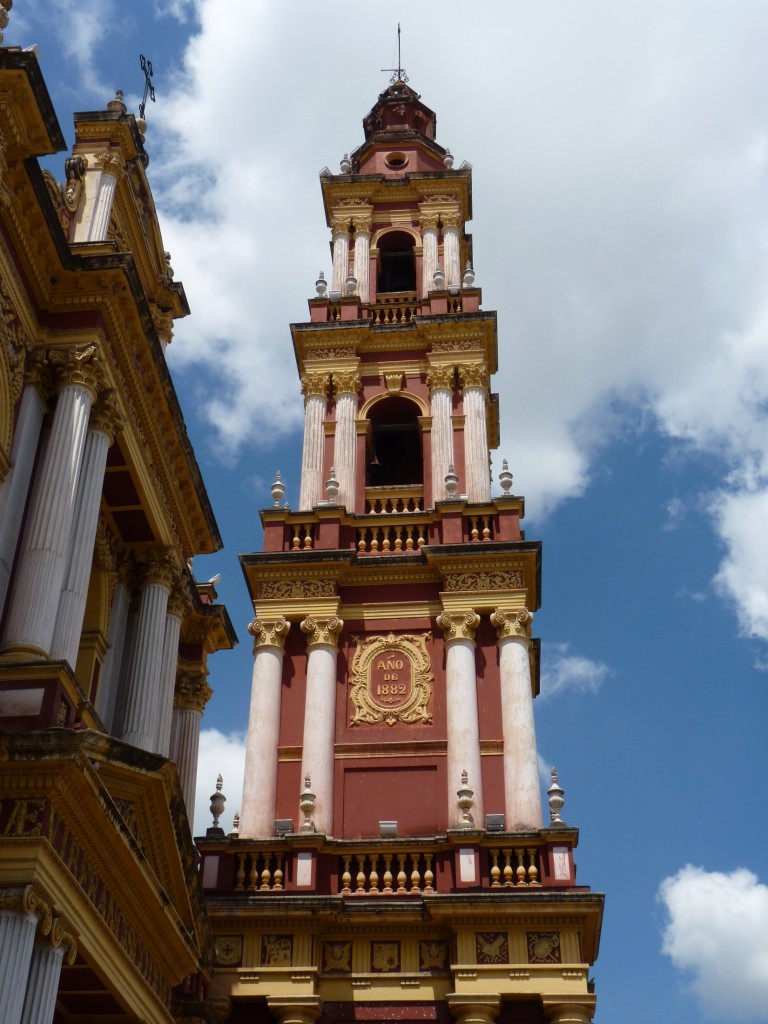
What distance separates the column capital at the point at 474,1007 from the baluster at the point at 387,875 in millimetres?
1872

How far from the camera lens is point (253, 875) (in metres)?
19.2

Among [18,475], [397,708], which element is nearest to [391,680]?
[397,708]

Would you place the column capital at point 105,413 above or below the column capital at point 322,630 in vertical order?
below

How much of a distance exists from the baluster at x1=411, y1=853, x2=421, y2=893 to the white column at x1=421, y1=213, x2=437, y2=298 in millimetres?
12929

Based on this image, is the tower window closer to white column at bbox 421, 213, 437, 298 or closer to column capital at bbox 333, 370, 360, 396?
white column at bbox 421, 213, 437, 298

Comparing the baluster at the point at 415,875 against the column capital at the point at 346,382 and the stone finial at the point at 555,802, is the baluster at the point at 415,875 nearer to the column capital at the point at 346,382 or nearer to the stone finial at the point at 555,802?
the stone finial at the point at 555,802

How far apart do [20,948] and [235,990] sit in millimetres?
7793

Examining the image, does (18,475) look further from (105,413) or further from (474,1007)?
(474,1007)

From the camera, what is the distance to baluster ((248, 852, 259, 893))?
19.0 m

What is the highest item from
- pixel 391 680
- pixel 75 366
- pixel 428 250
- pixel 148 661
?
pixel 428 250

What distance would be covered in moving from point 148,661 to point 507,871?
608cm

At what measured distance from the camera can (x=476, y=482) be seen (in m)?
24.2

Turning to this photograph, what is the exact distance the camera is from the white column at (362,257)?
2831cm

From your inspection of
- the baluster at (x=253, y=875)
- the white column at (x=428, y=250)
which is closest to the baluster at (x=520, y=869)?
the baluster at (x=253, y=875)
